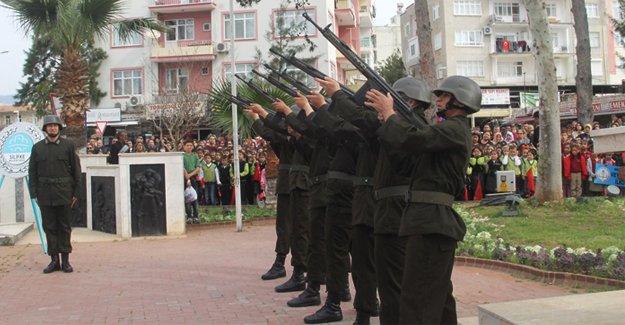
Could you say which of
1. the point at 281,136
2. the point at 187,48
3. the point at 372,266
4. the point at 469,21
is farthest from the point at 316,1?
the point at 372,266

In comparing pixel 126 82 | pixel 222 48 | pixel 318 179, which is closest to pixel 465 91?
pixel 318 179

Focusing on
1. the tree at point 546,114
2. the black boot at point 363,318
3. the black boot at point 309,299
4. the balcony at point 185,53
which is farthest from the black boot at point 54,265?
the balcony at point 185,53

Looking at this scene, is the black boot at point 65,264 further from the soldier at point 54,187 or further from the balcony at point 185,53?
the balcony at point 185,53

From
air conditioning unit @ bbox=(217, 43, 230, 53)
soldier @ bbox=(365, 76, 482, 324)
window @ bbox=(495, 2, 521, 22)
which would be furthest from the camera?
window @ bbox=(495, 2, 521, 22)

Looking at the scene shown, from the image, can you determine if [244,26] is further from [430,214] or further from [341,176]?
[430,214]

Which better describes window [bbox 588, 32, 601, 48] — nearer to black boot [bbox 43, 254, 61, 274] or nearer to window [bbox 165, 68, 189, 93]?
window [bbox 165, 68, 189, 93]

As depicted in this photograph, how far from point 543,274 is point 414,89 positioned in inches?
161

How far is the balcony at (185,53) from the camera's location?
40094mm

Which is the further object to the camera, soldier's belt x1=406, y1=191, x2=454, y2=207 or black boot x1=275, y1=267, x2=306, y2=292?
black boot x1=275, y1=267, x2=306, y2=292

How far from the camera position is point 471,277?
826cm

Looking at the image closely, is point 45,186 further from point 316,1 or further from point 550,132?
point 316,1

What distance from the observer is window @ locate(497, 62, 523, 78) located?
5338 centimetres

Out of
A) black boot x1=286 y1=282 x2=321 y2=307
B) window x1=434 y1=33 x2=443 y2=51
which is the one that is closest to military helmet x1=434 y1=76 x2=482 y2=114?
black boot x1=286 y1=282 x2=321 y2=307

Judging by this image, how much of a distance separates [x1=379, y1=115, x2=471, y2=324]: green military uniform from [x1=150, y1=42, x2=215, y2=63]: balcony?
121 feet
